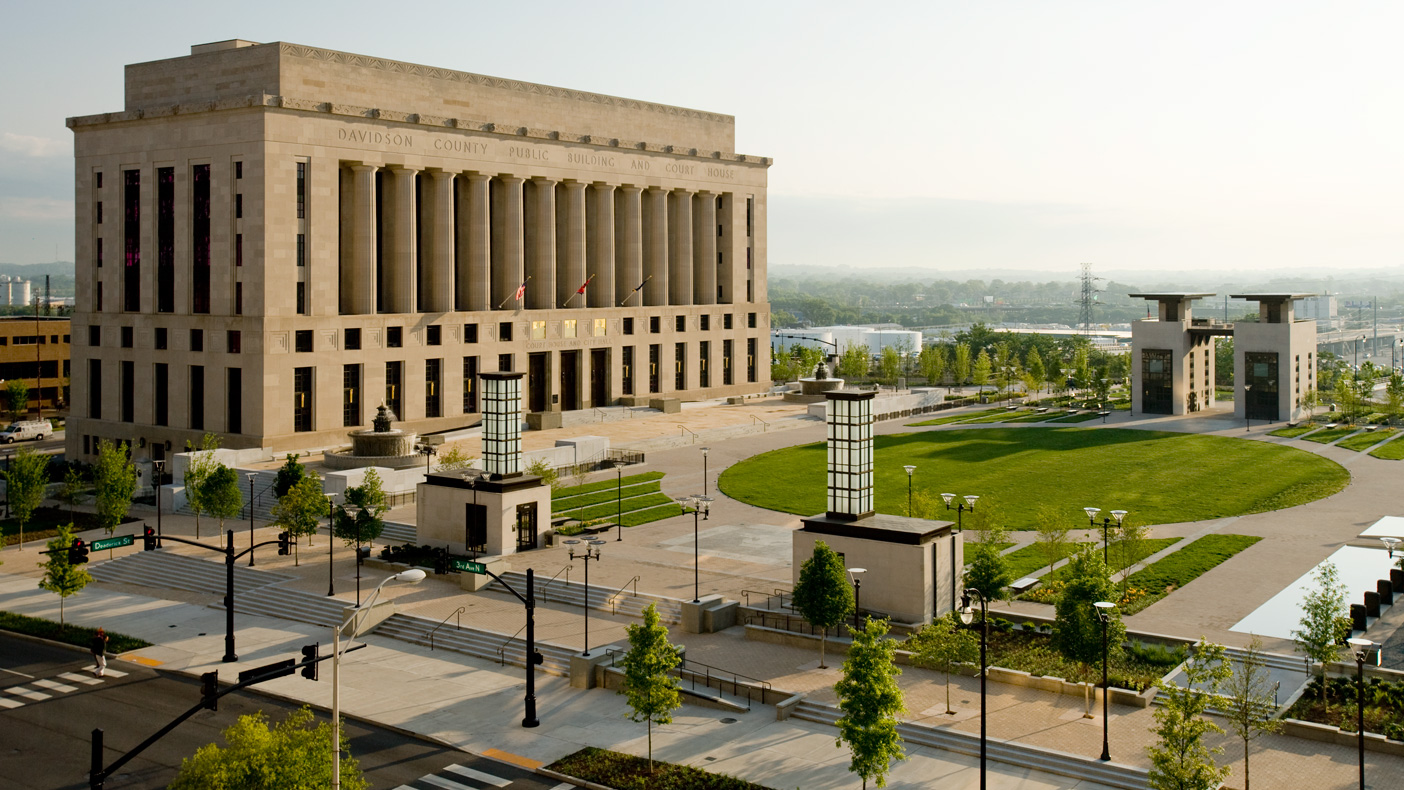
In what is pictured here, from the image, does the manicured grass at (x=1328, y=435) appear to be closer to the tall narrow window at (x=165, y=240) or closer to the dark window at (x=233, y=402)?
the dark window at (x=233, y=402)

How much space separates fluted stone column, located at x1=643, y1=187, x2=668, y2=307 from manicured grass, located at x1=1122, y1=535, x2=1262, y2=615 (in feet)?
224

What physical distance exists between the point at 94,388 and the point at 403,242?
26.1 m

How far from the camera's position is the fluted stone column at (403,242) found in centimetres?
9569

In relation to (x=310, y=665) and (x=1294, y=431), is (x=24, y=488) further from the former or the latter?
(x=1294, y=431)

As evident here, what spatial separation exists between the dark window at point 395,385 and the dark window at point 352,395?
291cm

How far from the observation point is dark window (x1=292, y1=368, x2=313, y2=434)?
87.6 metres

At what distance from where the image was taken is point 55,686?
4300 cm

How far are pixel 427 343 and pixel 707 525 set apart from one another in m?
38.1

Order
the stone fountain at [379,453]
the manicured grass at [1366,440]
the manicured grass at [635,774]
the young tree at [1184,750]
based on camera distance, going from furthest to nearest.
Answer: the manicured grass at [1366,440] → the stone fountain at [379,453] → the manicured grass at [635,774] → the young tree at [1184,750]

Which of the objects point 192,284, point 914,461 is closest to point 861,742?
point 914,461

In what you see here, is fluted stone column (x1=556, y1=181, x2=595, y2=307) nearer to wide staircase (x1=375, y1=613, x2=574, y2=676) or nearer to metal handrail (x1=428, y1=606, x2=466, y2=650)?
metal handrail (x1=428, y1=606, x2=466, y2=650)

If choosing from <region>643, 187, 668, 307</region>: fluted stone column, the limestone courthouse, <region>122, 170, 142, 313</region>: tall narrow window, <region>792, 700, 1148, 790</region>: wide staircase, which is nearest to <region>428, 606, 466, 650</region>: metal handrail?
<region>792, 700, 1148, 790</region>: wide staircase

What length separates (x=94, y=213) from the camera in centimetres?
9438

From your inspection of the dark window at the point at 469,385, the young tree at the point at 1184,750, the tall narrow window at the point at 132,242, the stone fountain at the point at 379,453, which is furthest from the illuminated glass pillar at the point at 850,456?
the tall narrow window at the point at 132,242
